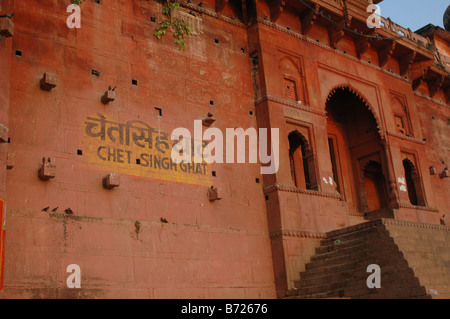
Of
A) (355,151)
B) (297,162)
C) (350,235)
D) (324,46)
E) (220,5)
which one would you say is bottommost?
(350,235)

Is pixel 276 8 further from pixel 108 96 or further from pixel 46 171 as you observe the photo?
pixel 46 171

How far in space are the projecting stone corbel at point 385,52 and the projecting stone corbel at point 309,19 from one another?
2550mm

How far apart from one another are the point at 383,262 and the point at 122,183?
4120 mm

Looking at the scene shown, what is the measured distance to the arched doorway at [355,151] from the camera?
13.0 meters

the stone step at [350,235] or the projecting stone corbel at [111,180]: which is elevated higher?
the projecting stone corbel at [111,180]

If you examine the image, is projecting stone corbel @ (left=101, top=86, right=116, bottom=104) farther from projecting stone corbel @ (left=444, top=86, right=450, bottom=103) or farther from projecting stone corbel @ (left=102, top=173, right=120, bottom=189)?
projecting stone corbel @ (left=444, top=86, right=450, bottom=103)

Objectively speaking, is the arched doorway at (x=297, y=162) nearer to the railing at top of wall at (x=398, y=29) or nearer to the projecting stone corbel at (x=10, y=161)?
the railing at top of wall at (x=398, y=29)

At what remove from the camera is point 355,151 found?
1351 cm

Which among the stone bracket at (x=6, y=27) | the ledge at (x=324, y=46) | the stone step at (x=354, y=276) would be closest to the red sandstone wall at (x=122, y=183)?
the stone bracket at (x=6, y=27)

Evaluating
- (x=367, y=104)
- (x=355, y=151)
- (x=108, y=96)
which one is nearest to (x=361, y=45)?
(x=367, y=104)

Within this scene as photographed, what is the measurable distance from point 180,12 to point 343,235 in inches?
199

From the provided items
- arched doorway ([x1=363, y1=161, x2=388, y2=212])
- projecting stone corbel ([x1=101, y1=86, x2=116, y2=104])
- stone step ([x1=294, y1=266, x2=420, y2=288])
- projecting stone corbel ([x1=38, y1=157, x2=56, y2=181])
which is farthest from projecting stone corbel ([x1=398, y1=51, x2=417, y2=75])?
projecting stone corbel ([x1=38, y1=157, x2=56, y2=181])
